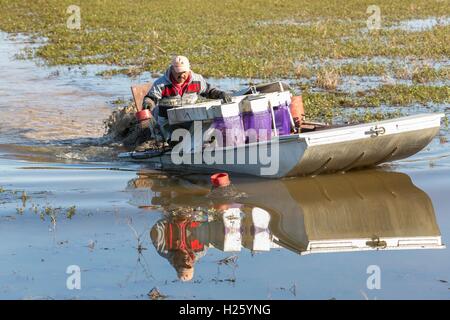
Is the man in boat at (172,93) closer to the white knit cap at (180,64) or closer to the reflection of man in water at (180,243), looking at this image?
the white knit cap at (180,64)

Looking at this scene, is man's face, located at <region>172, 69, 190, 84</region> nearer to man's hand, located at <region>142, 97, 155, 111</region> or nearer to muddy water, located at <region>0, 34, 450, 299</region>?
man's hand, located at <region>142, 97, 155, 111</region>

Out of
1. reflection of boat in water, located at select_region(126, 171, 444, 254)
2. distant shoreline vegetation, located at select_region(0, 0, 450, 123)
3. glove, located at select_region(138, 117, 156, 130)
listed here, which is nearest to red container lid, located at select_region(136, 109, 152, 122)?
glove, located at select_region(138, 117, 156, 130)

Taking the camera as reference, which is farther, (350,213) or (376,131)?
(376,131)

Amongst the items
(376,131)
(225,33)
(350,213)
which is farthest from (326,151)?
A: (225,33)

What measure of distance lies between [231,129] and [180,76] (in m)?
1.38

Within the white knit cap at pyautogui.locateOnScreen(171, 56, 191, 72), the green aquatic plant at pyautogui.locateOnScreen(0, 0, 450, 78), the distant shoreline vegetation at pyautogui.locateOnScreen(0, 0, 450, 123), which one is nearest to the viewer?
the white knit cap at pyautogui.locateOnScreen(171, 56, 191, 72)

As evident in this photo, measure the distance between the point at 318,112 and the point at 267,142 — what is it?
560 centimetres

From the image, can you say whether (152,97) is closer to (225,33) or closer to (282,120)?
(282,120)

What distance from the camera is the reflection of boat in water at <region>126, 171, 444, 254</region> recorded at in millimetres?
9742

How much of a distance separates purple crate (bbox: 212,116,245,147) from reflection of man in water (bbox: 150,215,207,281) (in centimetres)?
213

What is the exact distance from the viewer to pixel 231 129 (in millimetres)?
12617
